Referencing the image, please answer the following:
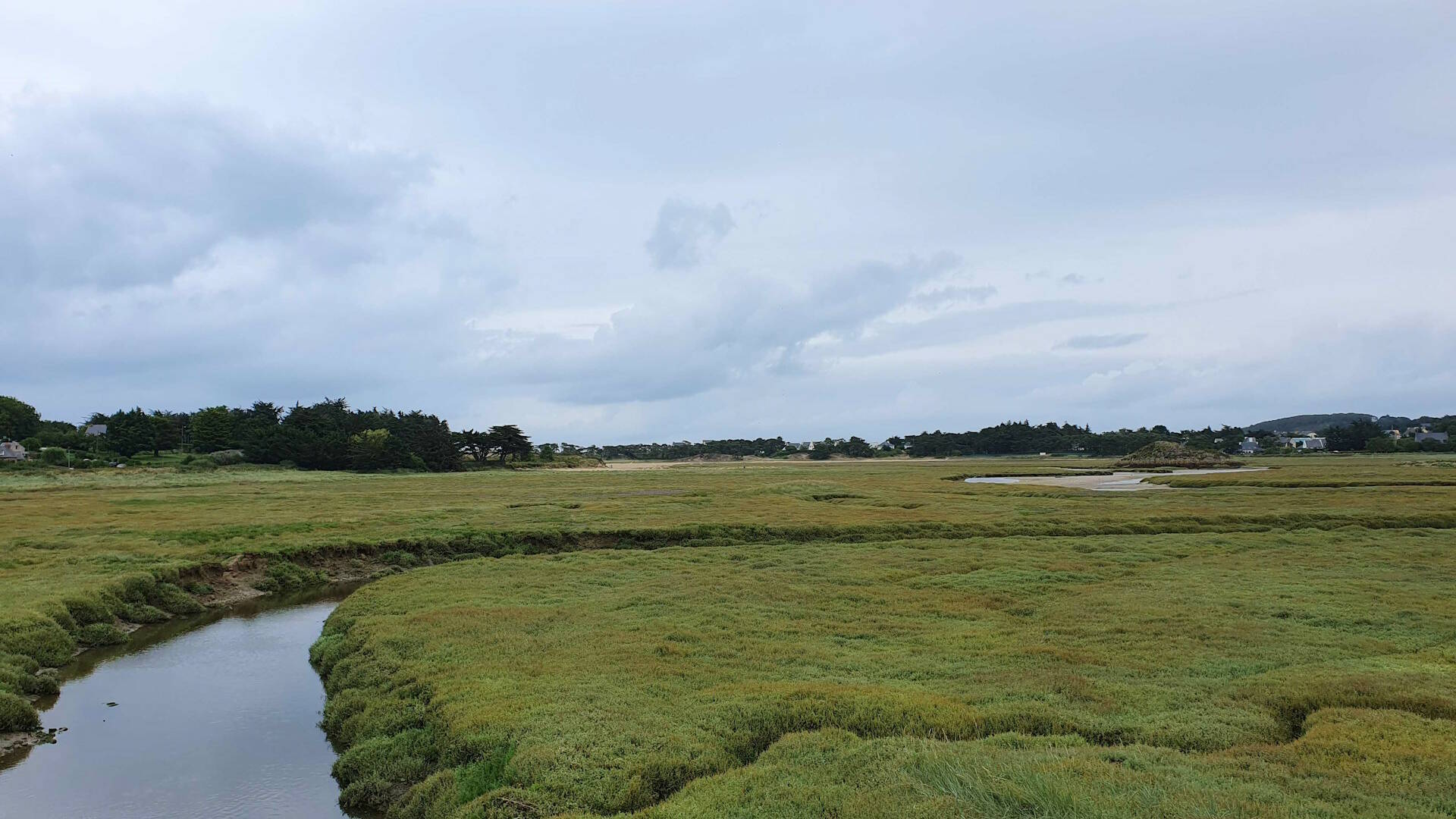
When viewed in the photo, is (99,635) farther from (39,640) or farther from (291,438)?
(291,438)

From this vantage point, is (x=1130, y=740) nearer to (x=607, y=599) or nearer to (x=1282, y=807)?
(x=1282, y=807)

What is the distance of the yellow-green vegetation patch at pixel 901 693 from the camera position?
31.6 feet

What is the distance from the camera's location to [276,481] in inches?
3351

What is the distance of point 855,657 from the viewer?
16062 millimetres

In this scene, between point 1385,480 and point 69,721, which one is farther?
point 1385,480

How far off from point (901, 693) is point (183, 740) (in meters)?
13.2

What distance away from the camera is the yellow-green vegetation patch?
963 cm

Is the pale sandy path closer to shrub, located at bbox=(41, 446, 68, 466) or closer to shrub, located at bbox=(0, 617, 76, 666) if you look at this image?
shrub, located at bbox=(0, 617, 76, 666)

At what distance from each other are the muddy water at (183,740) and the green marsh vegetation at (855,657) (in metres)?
0.85

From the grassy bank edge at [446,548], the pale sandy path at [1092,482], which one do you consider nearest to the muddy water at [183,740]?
the grassy bank edge at [446,548]

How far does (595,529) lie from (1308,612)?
28515 millimetres

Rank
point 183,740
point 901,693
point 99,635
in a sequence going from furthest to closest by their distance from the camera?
1. point 99,635
2. point 183,740
3. point 901,693

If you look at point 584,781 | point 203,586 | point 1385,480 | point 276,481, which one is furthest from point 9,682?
point 1385,480

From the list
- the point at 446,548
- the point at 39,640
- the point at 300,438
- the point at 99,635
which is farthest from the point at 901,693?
the point at 300,438
